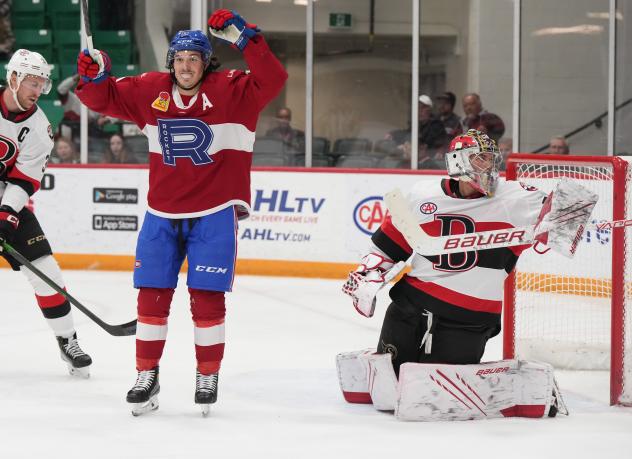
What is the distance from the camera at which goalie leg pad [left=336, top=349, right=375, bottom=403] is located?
349cm

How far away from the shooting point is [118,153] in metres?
7.87

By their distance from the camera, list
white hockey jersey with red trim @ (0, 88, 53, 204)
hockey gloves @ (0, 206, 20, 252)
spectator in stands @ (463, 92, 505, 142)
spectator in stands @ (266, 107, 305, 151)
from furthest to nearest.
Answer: spectator in stands @ (266, 107, 305, 151) → spectator in stands @ (463, 92, 505, 142) → white hockey jersey with red trim @ (0, 88, 53, 204) → hockey gloves @ (0, 206, 20, 252)

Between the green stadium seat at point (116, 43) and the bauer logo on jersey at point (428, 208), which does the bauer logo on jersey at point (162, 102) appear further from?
the green stadium seat at point (116, 43)

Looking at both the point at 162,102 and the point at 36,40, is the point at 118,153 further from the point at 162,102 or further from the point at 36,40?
the point at 162,102

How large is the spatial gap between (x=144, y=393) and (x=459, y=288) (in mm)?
961

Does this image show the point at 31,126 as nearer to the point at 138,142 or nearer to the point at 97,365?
the point at 97,365

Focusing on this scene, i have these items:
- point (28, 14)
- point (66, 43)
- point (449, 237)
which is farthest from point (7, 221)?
point (28, 14)

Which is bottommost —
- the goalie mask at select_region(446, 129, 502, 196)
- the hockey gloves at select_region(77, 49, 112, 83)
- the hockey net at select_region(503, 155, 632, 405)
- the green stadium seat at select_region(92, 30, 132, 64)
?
the hockey net at select_region(503, 155, 632, 405)

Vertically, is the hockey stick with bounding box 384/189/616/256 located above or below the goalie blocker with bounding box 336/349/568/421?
above

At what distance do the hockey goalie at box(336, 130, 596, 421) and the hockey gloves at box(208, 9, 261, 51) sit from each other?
672mm

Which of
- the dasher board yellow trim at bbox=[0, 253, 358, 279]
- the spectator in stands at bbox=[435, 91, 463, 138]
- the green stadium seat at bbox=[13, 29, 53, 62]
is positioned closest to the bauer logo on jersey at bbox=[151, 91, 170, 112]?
the dasher board yellow trim at bbox=[0, 253, 358, 279]

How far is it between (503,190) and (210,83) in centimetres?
92

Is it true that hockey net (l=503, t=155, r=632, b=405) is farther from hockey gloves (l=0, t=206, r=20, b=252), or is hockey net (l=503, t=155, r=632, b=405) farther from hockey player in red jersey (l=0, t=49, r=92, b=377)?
hockey gloves (l=0, t=206, r=20, b=252)

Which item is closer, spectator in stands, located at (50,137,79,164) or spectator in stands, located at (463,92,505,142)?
spectator in stands, located at (463,92,505,142)
